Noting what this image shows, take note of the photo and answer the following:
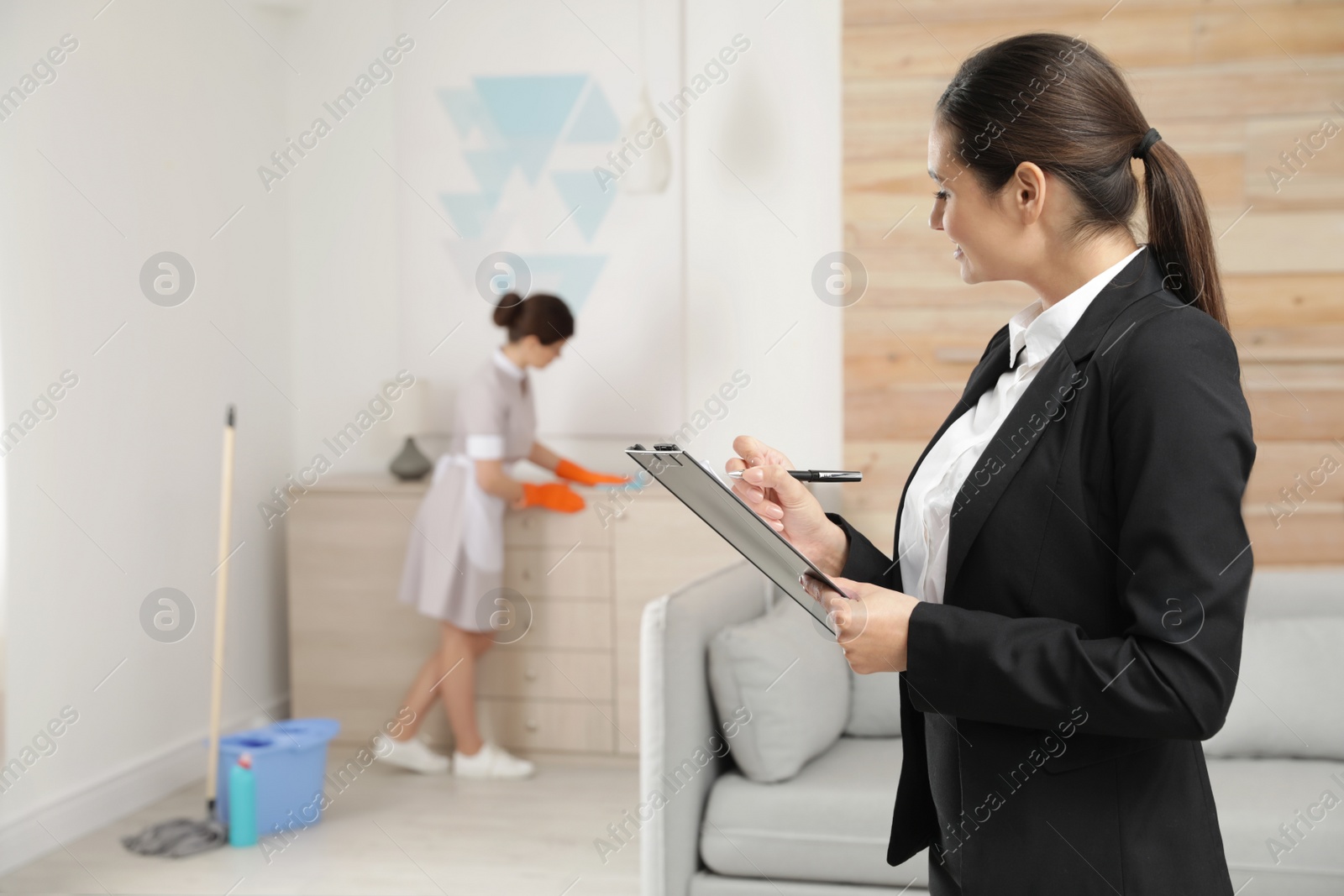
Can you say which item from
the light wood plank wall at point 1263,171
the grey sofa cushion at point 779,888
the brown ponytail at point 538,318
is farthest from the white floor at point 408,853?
the brown ponytail at point 538,318

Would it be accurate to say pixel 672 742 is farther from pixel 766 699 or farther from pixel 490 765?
pixel 490 765

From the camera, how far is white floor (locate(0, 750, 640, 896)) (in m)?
2.67

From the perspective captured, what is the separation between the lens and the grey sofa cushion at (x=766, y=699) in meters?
2.24

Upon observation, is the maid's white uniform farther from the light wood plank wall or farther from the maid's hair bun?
the light wood plank wall

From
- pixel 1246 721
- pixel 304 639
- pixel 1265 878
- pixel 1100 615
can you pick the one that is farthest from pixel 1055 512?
pixel 304 639

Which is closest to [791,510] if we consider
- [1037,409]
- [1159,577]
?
[1037,409]

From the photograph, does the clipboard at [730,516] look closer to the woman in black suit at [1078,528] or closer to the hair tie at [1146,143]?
the woman in black suit at [1078,528]

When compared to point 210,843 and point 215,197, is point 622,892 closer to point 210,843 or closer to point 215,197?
point 210,843

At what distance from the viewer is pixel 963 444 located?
1034 mm

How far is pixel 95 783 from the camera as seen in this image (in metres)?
3.08

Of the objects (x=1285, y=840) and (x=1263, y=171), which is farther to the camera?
(x=1263, y=171)

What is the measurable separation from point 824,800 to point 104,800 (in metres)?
2.10

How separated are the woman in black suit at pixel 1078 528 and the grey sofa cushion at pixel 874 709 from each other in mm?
1603

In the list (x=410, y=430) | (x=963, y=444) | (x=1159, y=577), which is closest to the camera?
(x=1159, y=577)
